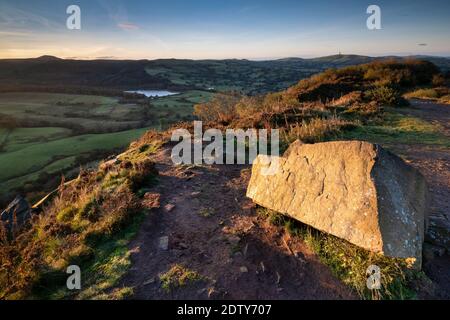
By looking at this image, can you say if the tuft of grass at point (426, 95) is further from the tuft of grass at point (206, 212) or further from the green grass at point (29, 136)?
the green grass at point (29, 136)

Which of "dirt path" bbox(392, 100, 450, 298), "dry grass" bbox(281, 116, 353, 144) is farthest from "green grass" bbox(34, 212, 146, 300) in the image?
"dry grass" bbox(281, 116, 353, 144)

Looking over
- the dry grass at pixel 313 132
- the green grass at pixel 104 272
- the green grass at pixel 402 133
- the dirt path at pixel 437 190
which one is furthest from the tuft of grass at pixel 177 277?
the green grass at pixel 402 133

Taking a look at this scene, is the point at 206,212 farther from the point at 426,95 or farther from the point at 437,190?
the point at 426,95

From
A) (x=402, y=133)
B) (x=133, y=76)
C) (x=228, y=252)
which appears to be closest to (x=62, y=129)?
(x=402, y=133)

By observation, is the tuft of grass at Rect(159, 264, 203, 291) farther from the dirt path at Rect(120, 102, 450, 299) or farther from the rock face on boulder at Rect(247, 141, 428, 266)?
the rock face on boulder at Rect(247, 141, 428, 266)

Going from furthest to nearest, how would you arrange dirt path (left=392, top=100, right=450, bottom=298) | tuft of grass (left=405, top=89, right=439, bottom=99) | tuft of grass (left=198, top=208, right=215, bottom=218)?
tuft of grass (left=405, top=89, right=439, bottom=99), tuft of grass (left=198, top=208, right=215, bottom=218), dirt path (left=392, top=100, right=450, bottom=298)

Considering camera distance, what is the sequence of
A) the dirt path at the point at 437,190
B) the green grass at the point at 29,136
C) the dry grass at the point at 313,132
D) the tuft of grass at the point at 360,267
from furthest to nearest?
1. the green grass at the point at 29,136
2. the dry grass at the point at 313,132
3. the dirt path at the point at 437,190
4. the tuft of grass at the point at 360,267
